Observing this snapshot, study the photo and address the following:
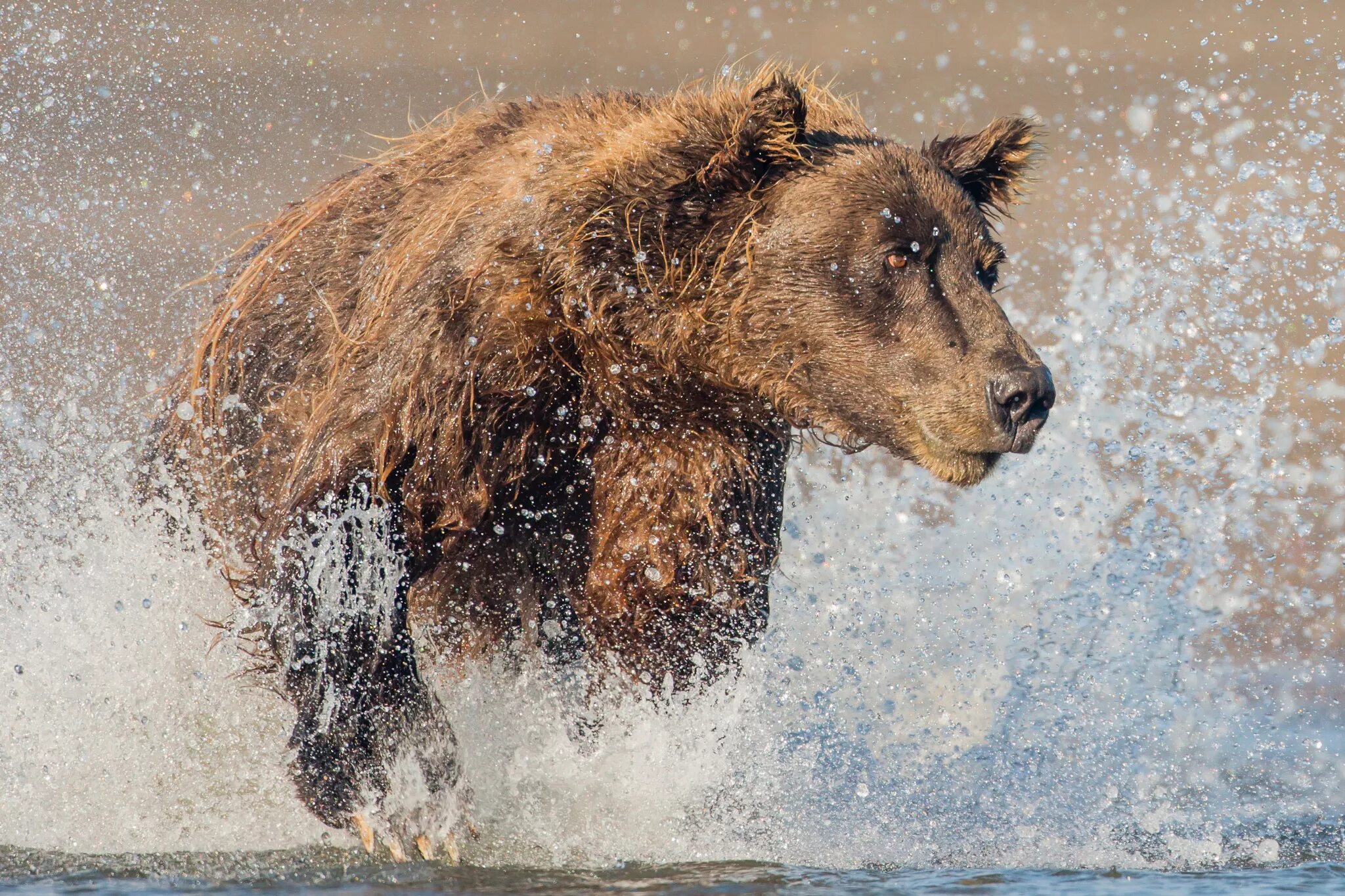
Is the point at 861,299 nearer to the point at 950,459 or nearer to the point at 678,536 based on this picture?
the point at 950,459

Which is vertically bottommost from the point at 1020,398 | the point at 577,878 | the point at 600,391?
the point at 577,878

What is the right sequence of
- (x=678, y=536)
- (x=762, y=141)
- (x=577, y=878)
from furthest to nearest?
(x=678, y=536), (x=762, y=141), (x=577, y=878)

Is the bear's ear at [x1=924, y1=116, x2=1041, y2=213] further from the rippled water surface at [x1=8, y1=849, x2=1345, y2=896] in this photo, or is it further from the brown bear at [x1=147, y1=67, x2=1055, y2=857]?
the rippled water surface at [x1=8, y1=849, x2=1345, y2=896]

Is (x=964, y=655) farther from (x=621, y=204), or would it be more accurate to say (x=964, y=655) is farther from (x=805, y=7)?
(x=805, y=7)

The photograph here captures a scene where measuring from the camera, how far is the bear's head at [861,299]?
16.9ft

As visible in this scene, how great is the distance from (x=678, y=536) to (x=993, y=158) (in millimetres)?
1826

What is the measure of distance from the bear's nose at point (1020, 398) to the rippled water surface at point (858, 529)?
137 centimetres

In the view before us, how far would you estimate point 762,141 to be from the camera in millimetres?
5293

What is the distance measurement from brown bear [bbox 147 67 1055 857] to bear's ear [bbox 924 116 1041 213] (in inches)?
9.4

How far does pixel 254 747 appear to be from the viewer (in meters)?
6.03

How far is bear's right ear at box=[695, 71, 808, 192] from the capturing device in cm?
521

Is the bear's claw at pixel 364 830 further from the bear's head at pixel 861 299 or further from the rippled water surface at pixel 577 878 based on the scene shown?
the bear's head at pixel 861 299

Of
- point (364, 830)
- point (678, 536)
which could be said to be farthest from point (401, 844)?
point (678, 536)

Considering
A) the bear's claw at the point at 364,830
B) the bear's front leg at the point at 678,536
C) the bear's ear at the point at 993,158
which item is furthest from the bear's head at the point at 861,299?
the bear's claw at the point at 364,830
